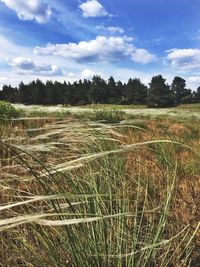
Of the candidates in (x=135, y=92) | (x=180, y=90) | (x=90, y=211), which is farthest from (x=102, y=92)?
(x=90, y=211)

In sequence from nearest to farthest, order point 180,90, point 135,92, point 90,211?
point 90,211 → point 135,92 → point 180,90

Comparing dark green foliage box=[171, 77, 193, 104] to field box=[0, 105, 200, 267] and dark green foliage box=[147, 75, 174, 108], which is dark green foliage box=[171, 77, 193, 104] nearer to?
dark green foliage box=[147, 75, 174, 108]

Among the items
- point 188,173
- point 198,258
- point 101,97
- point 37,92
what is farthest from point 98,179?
point 37,92

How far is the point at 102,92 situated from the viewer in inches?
2904

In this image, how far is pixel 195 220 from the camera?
310cm

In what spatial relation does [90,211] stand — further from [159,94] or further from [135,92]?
[135,92]

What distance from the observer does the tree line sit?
7525 cm

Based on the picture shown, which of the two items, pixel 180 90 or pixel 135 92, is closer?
pixel 135 92

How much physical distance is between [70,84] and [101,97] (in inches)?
A: 423

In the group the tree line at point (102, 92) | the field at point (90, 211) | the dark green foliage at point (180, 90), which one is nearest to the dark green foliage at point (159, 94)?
the tree line at point (102, 92)

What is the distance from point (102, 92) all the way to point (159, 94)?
11699 mm

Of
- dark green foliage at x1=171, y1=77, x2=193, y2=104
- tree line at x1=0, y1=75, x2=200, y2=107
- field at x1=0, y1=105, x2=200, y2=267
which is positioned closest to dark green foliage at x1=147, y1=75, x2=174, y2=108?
tree line at x1=0, y1=75, x2=200, y2=107

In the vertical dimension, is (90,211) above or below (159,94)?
above

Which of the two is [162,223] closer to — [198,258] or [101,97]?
[198,258]
